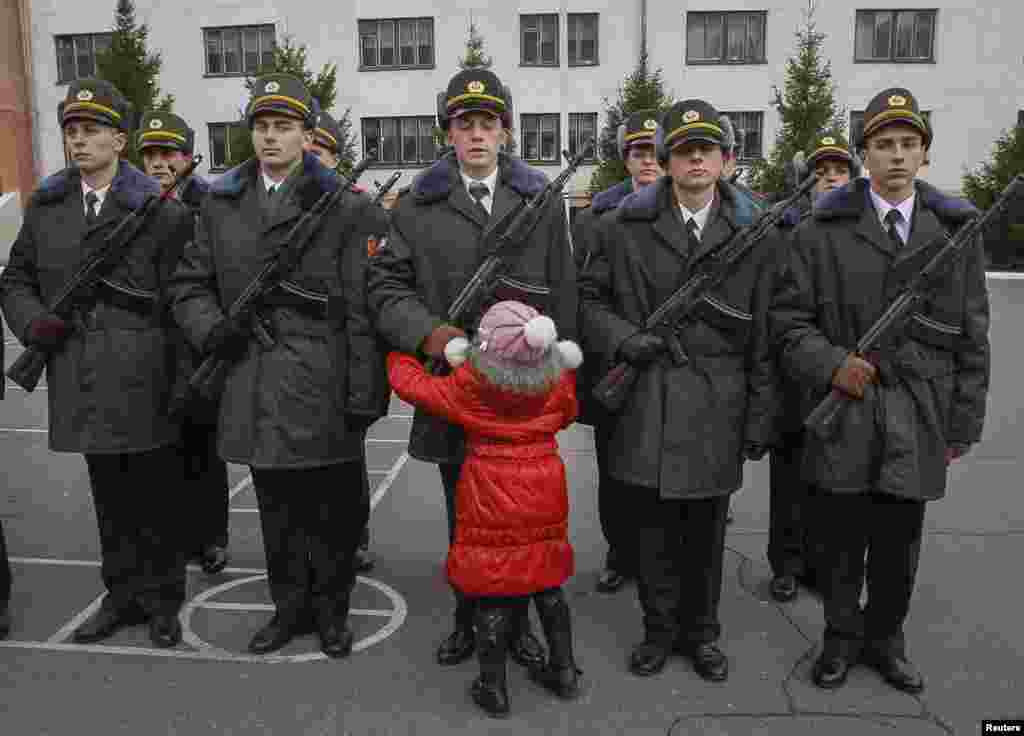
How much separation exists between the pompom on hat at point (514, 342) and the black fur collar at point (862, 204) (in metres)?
1.26

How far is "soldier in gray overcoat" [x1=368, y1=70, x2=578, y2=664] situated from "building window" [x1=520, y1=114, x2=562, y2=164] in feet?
84.6

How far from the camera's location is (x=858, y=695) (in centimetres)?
370

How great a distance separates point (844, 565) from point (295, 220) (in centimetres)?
281

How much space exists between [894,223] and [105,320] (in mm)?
3459

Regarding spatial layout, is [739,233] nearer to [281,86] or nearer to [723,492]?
[723,492]

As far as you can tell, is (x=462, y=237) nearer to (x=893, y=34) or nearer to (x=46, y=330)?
(x=46, y=330)

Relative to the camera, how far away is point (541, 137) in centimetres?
2903

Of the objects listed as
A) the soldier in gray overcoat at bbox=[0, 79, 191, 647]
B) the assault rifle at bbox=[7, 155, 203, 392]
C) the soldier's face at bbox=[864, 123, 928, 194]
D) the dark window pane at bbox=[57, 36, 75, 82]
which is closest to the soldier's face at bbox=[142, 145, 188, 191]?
the soldier in gray overcoat at bbox=[0, 79, 191, 647]

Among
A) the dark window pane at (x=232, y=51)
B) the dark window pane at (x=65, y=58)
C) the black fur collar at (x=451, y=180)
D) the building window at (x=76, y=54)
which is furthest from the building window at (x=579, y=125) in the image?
the black fur collar at (x=451, y=180)

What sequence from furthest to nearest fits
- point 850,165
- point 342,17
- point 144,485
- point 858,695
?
point 342,17 → point 850,165 → point 144,485 → point 858,695

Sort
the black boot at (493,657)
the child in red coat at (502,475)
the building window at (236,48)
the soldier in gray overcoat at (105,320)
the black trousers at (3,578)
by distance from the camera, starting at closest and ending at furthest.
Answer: the child in red coat at (502,475) → the black boot at (493,657) → the soldier in gray overcoat at (105,320) → the black trousers at (3,578) → the building window at (236,48)

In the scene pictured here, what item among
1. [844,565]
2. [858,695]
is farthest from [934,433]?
[858,695]

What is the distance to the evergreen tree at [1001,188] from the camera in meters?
24.4

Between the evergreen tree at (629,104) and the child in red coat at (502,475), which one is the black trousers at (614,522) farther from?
the evergreen tree at (629,104)
